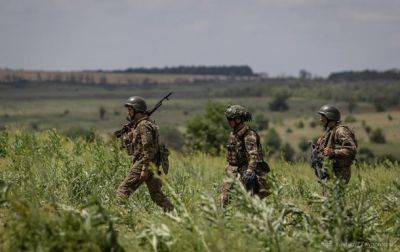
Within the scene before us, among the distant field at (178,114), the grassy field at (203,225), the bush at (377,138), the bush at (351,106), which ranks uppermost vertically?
the grassy field at (203,225)

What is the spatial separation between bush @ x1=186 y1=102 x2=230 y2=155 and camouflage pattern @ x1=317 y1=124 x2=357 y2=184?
28994mm

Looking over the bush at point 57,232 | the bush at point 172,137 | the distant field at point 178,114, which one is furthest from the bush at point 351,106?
the bush at point 57,232

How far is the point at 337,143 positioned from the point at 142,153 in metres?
2.89

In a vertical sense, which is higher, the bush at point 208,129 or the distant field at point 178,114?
the bush at point 208,129

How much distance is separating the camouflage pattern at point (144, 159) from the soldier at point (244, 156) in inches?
35.6

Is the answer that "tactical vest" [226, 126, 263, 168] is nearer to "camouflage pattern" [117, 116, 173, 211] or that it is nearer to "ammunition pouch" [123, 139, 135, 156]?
"camouflage pattern" [117, 116, 173, 211]

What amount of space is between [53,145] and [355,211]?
23.7 ft

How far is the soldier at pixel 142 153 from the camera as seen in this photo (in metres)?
8.38

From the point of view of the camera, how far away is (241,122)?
877cm

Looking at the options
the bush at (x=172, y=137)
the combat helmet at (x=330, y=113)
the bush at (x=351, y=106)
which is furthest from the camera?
the bush at (x=351, y=106)

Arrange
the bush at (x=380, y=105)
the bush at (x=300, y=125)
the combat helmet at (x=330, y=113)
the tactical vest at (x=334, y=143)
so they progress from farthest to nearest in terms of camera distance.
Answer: the bush at (x=380, y=105)
the bush at (x=300, y=125)
the combat helmet at (x=330, y=113)
the tactical vest at (x=334, y=143)

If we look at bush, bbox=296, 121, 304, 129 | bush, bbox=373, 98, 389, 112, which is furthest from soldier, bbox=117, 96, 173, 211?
bush, bbox=373, 98, 389, 112

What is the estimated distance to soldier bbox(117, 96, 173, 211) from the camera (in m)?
8.38

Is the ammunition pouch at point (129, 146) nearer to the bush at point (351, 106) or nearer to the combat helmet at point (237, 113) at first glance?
the combat helmet at point (237, 113)
